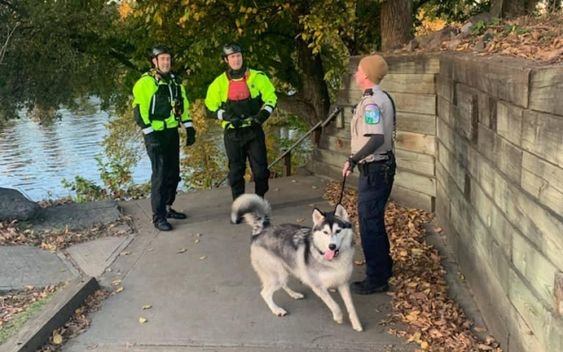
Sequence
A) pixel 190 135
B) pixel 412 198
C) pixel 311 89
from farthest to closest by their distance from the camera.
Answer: pixel 311 89
pixel 190 135
pixel 412 198

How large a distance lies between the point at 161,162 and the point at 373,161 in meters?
3.32

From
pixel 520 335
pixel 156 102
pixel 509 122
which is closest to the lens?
pixel 520 335

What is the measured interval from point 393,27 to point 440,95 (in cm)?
345

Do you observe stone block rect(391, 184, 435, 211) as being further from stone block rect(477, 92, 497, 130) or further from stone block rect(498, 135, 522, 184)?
stone block rect(498, 135, 522, 184)

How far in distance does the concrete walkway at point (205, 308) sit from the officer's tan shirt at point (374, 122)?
1.35 meters

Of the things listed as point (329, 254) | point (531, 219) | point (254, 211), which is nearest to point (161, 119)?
point (254, 211)

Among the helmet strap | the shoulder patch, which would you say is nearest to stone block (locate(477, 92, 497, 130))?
A: the shoulder patch

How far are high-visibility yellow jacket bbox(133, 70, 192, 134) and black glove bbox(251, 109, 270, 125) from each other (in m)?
0.94

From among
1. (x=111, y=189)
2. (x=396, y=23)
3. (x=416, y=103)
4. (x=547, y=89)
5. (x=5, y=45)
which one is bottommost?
(x=111, y=189)

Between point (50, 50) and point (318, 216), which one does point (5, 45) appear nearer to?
point (50, 50)

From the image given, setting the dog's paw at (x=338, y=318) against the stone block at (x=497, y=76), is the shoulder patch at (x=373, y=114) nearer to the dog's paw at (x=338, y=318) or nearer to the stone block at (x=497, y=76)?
the stone block at (x=497, y=76)

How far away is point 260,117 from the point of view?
7262mm

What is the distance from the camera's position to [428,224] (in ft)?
22.6

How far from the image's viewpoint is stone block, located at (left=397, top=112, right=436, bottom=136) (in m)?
6.93
